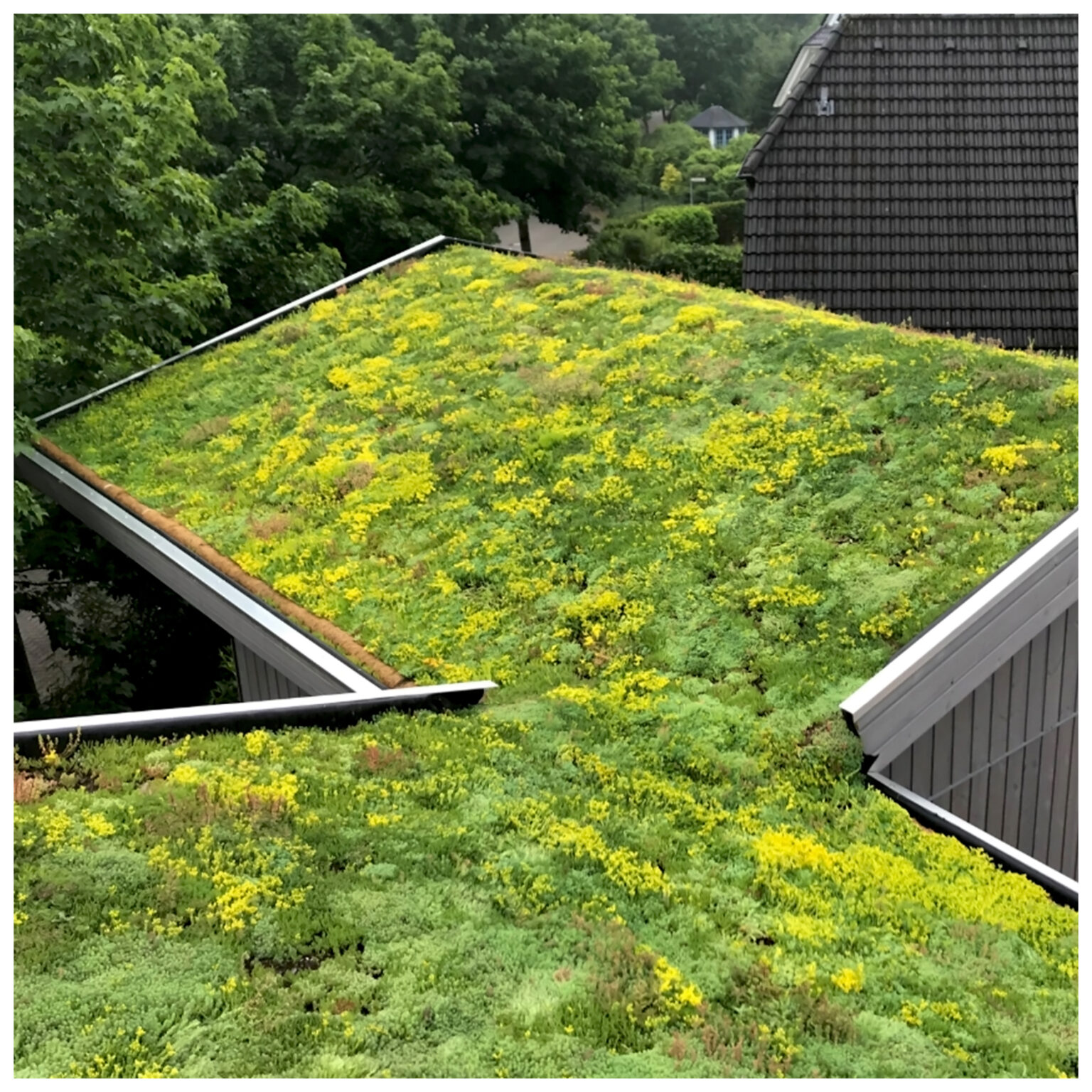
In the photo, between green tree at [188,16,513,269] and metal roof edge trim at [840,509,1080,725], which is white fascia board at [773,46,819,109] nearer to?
green tree at [188,16,513,269]

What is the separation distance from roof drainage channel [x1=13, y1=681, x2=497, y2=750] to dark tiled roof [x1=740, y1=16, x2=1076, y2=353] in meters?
10.5

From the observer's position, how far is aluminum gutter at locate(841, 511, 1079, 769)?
599cm

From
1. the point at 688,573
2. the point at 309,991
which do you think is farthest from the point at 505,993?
the point at 688,573

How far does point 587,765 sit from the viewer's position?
20.2ft

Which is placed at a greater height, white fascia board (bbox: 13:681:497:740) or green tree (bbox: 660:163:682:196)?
green tree (bbox: 660:163:682:196)

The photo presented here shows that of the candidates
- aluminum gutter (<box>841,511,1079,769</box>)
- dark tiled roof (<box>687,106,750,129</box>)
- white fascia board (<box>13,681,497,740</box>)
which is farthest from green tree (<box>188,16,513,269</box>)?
dark tiled roof (<box>687,106,750,129</box>)

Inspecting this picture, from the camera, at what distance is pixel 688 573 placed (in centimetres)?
802

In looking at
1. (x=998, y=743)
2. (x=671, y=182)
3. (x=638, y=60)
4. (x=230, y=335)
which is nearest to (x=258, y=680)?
(x=998, y=743)

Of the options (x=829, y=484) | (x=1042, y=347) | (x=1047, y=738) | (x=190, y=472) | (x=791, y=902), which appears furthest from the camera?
(x=1042, y=347)

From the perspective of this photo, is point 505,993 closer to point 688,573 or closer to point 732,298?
point 688,573

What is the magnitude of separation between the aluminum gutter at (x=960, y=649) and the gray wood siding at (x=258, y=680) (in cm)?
497

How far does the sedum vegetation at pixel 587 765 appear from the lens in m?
4.00

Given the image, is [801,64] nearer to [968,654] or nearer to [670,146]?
[968,654]

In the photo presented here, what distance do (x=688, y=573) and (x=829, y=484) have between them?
169cm
